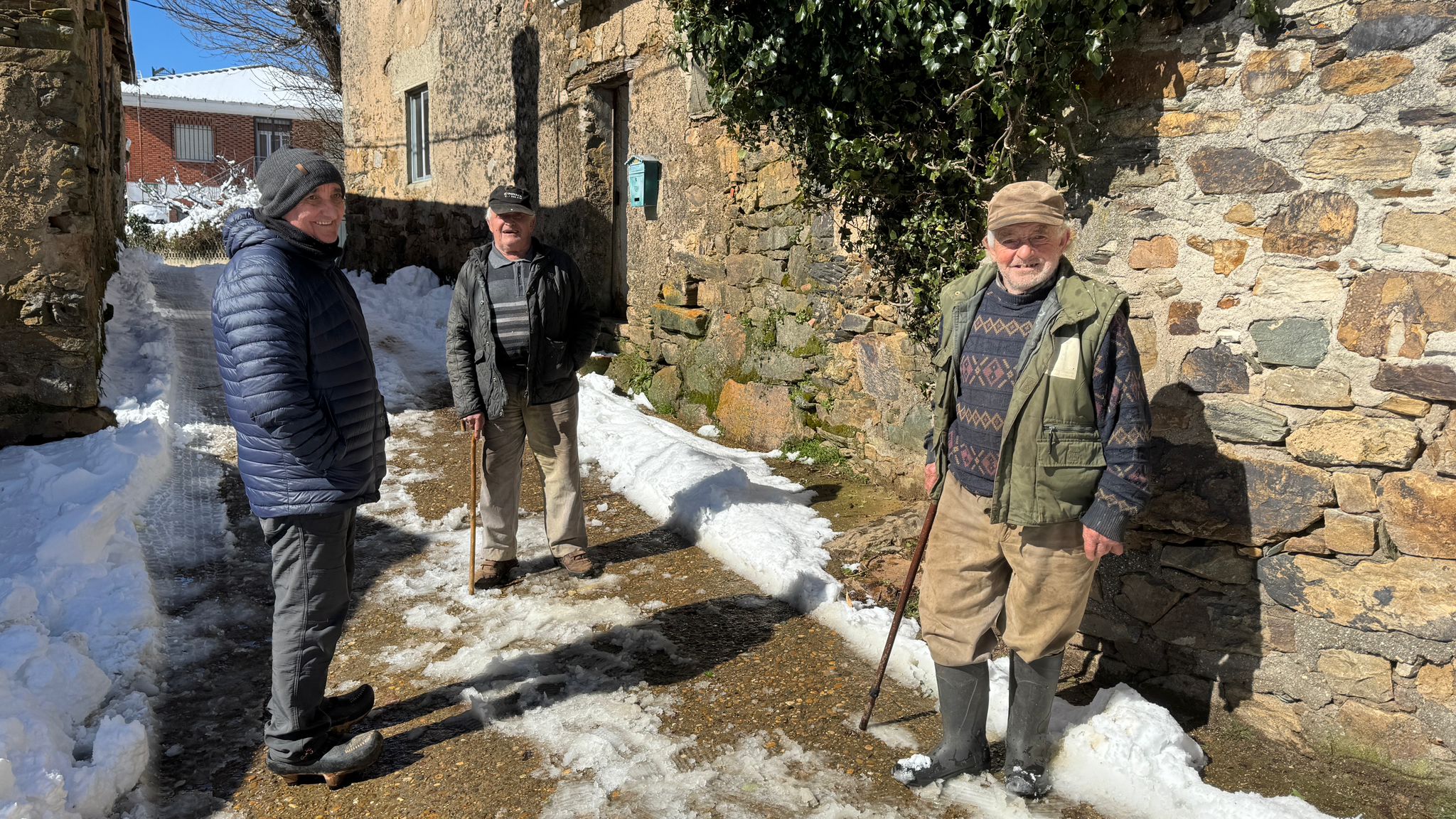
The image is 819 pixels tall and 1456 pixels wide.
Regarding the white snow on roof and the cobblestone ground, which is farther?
the white snow on roof

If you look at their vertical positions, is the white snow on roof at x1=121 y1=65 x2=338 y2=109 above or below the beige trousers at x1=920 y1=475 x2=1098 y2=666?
above

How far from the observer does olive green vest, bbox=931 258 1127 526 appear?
8.66ft

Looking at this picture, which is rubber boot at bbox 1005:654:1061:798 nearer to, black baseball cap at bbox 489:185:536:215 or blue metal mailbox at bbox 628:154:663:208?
black baseball cap at bbox 489:185:536:215

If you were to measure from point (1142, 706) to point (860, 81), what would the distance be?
297 centimetres

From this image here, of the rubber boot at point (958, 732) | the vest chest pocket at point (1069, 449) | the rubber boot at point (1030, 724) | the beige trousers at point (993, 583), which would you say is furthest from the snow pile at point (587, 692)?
the vest chest pocket at point (1069, 449)

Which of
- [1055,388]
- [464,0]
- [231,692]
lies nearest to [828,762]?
[1055,388]

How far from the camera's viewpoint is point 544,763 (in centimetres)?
308

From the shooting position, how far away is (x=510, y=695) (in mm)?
3490

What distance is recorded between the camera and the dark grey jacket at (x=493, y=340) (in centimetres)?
422

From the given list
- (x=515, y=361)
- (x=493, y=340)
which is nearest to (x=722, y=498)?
(x=515, y=361)

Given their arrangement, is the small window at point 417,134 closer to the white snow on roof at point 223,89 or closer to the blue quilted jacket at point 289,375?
the blue quilted jacket at point 289,375

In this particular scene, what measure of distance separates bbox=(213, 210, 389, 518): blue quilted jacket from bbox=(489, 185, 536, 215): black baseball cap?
4.00 ft

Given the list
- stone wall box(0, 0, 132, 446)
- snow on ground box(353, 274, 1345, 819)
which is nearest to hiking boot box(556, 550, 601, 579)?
snow on ground box(353, 274, 1345, 819)

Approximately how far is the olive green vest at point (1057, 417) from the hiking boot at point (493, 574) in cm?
257
